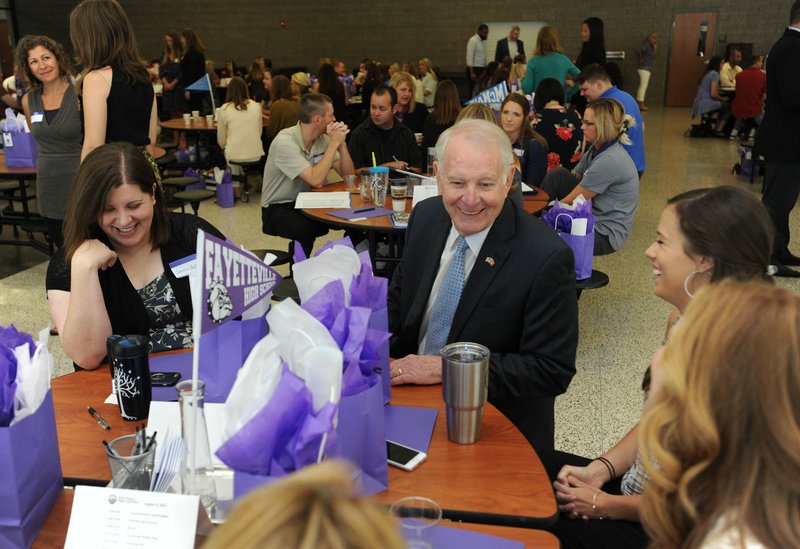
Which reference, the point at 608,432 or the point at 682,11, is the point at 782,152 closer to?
the point at 608,432

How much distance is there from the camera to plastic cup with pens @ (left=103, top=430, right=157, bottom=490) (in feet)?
4.13

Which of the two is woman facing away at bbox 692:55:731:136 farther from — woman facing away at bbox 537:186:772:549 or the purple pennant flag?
the purple pennant flag

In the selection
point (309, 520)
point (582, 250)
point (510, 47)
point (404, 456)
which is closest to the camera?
point (309, 520)

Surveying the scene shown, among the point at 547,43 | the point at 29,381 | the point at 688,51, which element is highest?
the point at 688,51

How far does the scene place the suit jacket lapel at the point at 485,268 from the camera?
1.98m

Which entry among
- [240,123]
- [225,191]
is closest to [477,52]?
[240,123]

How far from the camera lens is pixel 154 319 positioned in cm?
218

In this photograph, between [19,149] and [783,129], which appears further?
[19,149]

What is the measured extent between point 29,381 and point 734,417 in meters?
1.12

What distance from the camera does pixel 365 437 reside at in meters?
1.25

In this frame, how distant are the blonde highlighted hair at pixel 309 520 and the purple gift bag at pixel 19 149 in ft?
Result: 17.3

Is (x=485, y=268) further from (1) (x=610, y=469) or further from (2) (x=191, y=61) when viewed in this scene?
(2) (x=191, y=61)

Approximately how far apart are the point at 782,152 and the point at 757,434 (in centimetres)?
438

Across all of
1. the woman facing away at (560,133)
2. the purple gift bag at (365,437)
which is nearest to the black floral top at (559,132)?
the woman facing away at (560,133)
